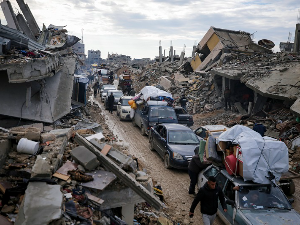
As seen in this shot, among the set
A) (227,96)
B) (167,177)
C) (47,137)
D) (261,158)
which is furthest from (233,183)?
(227,96)

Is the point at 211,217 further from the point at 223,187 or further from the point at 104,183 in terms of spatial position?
the point at 104,183

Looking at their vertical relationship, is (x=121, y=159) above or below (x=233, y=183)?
above

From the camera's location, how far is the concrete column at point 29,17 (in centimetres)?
2019

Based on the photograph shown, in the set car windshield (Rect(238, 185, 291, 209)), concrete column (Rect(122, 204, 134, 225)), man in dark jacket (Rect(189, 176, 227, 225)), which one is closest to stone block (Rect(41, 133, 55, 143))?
concrete column (Rect(122, 204, 134, 225))

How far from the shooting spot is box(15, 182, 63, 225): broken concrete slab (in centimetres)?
359

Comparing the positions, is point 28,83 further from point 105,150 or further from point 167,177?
point 167,177

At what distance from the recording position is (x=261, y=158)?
6305mm

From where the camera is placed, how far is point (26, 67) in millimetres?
9180

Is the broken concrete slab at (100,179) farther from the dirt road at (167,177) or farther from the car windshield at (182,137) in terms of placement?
the car windshield at (182,137)

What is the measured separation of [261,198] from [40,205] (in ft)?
15.2

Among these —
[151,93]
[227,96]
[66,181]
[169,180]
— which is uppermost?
[151,93]

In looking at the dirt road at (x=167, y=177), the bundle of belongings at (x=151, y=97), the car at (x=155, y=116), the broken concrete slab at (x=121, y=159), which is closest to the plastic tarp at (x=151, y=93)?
the bundle of belongings at (x=151, y=97)

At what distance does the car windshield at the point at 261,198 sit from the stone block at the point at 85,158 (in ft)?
10.6

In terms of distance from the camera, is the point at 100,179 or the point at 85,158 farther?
the point at 85,158
